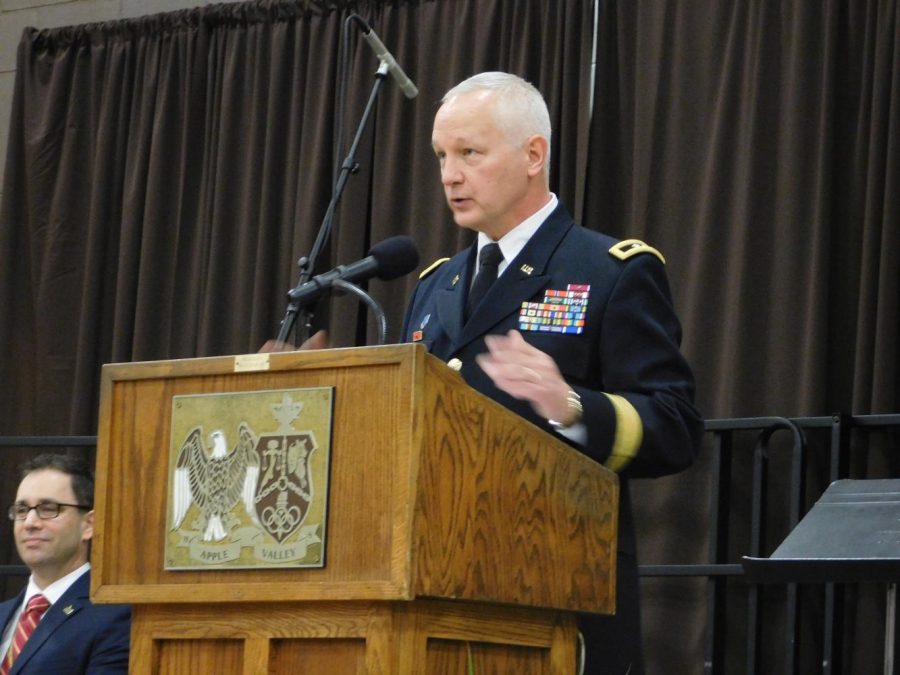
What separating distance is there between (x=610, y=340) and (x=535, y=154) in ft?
1.17

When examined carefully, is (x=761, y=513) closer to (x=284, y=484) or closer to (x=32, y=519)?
(x=32, y=519)

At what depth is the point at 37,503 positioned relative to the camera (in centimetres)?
409

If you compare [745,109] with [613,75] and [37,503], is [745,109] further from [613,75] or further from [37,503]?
[37,503]

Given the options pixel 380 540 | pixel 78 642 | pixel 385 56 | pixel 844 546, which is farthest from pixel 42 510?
pixel 380 540

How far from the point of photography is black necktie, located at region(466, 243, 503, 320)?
2.42 metres

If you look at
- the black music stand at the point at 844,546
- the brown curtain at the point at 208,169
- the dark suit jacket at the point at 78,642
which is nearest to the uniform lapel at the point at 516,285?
the black music stand at the point at 844,546

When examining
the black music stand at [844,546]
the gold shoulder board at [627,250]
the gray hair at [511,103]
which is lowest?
the black music stand at [844,546]

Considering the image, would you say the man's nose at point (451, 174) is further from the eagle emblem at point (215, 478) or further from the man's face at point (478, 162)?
the eagle emblem at point (215, 478)

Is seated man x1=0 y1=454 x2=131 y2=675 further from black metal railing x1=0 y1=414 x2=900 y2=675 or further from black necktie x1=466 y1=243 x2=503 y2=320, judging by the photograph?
black necktie x1=466 y1=243 x2=503 y2=320

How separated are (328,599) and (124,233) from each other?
434 cm

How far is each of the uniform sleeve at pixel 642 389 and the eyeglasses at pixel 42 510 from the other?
2.22 meters

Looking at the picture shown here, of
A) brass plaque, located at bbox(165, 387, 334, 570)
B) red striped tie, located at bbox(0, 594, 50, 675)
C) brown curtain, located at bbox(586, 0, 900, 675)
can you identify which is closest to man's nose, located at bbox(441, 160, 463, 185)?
brass plaque, located at bbox(165, 387, 334, 570)

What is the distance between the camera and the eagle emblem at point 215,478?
6.08 feet

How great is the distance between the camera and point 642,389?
2227mm
